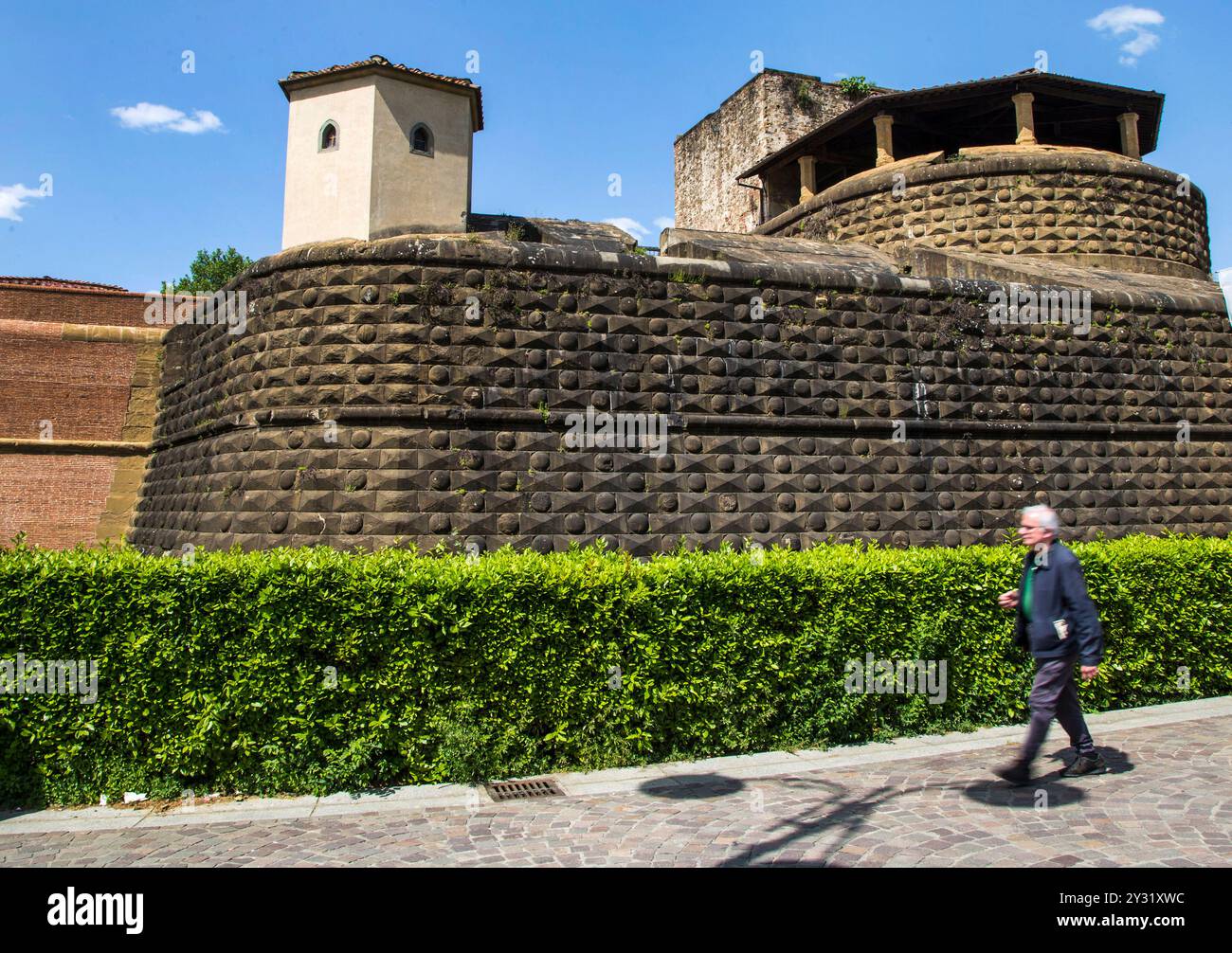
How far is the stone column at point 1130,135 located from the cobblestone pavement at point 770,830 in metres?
20.1

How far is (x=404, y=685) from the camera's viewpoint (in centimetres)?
591

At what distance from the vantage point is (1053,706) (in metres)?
5.48

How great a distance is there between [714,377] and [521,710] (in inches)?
220

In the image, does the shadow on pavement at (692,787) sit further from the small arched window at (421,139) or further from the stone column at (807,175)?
A: the stone column at (807,175)

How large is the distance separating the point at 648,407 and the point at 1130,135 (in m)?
18.6

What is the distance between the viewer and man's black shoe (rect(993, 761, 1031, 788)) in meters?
5.45

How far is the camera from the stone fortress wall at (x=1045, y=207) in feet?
60.5

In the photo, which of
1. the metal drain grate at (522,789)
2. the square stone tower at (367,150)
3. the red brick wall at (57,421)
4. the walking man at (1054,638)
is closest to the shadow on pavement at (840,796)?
the walking man at (1054,638)

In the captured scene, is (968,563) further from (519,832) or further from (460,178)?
(460,178)

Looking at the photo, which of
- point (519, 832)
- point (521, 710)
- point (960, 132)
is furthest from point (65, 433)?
point (960, 132)

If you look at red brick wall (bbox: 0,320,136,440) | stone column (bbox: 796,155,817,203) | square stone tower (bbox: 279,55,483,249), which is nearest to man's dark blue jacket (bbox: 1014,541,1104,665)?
square stone tower (bbox: 279,55,483,249)

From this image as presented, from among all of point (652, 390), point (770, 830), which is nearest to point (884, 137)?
point (652, 390)

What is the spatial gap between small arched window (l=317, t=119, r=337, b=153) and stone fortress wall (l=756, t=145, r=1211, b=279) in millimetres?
12165

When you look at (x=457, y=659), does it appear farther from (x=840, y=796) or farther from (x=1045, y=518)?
(x=1045, y=518)
